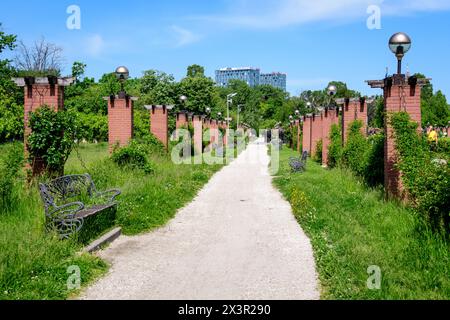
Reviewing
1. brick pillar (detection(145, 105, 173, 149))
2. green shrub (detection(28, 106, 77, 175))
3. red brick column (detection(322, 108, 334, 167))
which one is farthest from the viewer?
brick pillar (detection(145, 105, 173, 149))

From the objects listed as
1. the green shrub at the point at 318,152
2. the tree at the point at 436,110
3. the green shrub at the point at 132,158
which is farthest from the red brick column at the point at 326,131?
the tree at the point at 436,110

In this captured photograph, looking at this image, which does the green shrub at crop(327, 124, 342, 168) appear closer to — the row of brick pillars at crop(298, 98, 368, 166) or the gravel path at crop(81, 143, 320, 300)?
the row of brick pillars at crop(298, 98, 368, 166)

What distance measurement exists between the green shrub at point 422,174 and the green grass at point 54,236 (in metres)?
4.57

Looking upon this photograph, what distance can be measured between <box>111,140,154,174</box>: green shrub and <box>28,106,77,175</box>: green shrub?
3.20 meters

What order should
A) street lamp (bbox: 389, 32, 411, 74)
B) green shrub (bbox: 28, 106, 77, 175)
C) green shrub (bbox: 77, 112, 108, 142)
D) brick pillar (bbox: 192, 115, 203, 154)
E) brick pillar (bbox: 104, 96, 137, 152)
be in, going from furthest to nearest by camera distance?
green shrub (bbox: 77, 112, 108, 142) < brick pillar (bbox: 192, 115, 203, 154) < brick pillar (bbox: 104, 96, 137, 152) < green shrub (bbox: 28, 106, 77, 175) < street lamp (bbox: 389, 32, 411, 74)

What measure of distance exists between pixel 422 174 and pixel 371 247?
2.59m

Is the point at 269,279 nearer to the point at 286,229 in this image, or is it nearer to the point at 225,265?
the point at 225,265

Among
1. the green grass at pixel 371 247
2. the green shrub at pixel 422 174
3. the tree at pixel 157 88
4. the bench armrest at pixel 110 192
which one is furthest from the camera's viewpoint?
the tree at pixel 157 88

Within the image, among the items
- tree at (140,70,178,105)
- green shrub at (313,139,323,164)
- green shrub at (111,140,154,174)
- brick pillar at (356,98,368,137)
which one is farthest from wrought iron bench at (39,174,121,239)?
tree at (140,70,178,105)

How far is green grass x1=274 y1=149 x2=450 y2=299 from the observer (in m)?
4.73

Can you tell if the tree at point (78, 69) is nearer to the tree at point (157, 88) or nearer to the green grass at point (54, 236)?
the tree at point (157, 88)

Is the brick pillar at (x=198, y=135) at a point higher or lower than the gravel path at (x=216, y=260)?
higher

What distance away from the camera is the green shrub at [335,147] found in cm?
1718

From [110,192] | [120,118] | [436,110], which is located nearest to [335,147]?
[120,118]
